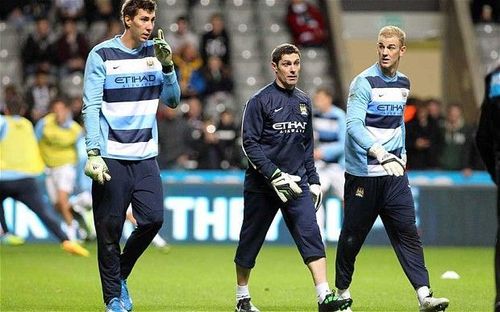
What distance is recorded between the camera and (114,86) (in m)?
9.80

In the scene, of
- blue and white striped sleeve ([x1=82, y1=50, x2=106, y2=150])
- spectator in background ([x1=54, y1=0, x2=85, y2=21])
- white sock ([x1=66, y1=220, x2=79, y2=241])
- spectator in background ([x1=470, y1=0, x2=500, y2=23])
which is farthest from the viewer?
spectator in background ([x1=470, y1=0, x2=500, y2=23])

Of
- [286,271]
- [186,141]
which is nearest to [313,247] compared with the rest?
[286,271]

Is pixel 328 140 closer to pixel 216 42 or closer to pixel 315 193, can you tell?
pixel 216 42

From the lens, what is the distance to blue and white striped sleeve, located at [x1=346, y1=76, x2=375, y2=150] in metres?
10.0

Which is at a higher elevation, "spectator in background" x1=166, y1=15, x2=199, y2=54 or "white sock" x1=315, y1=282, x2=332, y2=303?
"spectator in background" x1=166, y1=15, x2=199, y2=54

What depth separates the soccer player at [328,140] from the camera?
57.4ft

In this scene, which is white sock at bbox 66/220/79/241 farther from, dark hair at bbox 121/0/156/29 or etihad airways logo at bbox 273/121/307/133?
dark hair at bbox 121/0/156/29

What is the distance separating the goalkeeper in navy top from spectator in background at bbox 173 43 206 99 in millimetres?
12762

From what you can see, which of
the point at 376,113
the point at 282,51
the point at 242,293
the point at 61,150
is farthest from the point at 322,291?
the point at 61,150

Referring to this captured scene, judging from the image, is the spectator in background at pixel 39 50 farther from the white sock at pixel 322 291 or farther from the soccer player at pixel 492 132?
the soccer player at pixel 492 132

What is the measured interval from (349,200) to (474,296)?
2.12 metres

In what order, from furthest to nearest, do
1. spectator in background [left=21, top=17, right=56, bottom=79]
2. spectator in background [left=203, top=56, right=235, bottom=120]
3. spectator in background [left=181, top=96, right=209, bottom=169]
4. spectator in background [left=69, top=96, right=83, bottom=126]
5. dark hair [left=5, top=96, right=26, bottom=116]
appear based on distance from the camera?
1. spectator in background [left=21, top=17, right=56, bottom=79]
2. spectator in background [left=203, top=56, right=235, bottom=120]
3. spectator in background [left=69, top=96, right=83, bottom=126]
4. spectator in background [left=181, top=96, right=209, bottom=169]
5. dark hair [left=5, top=96, right=26, bottom=116]

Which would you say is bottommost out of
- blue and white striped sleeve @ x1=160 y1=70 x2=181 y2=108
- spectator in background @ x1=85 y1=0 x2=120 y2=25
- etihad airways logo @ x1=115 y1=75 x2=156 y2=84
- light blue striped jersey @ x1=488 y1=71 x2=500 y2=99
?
spectator in background @ x1=85 y1=0 x2=120 y2=25

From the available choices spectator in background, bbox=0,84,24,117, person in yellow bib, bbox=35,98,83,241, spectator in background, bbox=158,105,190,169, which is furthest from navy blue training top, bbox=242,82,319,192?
spectator in background, bbox=158,105,190,169
